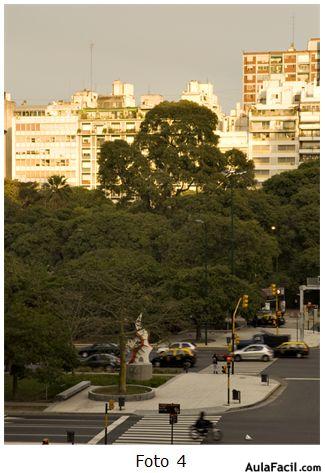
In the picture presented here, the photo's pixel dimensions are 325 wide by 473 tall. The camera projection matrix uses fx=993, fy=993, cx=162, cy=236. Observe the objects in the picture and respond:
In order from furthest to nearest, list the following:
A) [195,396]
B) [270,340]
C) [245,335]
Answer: [245,335]
[270,340]
[195,396]

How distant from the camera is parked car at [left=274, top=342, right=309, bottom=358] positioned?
66375 millimetres

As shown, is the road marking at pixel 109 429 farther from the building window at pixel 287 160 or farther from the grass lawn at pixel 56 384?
the building window at pixel 287 160

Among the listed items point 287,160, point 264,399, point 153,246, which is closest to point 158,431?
point 264,399

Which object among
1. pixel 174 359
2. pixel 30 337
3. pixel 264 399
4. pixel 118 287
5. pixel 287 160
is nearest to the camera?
pixel 30 337

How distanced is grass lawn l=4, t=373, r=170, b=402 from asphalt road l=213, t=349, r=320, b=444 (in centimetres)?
755

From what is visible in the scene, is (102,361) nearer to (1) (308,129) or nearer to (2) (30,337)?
(2) (30,337)

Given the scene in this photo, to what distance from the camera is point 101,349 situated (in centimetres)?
6544

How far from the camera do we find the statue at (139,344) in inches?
2100

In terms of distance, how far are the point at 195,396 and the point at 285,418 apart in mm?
7385

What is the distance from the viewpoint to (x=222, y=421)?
140 ft

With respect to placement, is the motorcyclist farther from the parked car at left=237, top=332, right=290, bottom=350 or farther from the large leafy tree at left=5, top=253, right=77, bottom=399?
the parked car at left=237, top=332, right=290, bottom=350

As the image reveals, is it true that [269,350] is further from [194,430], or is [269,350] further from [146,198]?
[146,198]

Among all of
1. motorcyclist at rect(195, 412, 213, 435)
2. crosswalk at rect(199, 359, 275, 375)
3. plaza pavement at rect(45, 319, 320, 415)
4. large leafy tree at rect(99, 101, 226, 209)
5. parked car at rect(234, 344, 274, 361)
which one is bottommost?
crosswalk at rect(199, 359, 275, 375)

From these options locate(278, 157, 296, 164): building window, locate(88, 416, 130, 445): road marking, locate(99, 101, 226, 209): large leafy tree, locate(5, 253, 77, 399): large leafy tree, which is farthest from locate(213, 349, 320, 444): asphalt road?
locate(278, 157, 296, 164): building window
